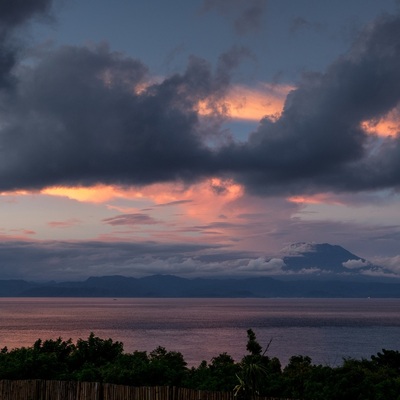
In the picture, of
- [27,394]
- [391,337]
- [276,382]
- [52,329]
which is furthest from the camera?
[52,329]

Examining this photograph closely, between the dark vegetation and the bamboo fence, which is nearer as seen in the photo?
the bamboo fence

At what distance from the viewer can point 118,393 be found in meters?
20.4

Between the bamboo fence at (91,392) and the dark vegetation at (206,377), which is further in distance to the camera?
the dark vegetation at (206,377)

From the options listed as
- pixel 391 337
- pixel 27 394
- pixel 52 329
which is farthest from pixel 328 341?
pixel 27 394

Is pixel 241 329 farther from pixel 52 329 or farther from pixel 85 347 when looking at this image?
pixel 85 347

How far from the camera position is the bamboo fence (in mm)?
19516

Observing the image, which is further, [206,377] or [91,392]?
[206,377]

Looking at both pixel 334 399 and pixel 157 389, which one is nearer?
pixel 157 389

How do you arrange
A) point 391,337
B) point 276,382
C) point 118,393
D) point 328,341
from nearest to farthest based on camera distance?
1. point 118,393
2. point 276,382
3. point 328,341
4. point 391,337

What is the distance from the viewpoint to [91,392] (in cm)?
2109

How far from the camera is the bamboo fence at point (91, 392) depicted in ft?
64.0

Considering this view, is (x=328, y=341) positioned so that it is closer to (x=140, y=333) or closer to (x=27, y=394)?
(x=140, y=333)

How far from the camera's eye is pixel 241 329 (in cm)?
17100

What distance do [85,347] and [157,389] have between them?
525 inches
